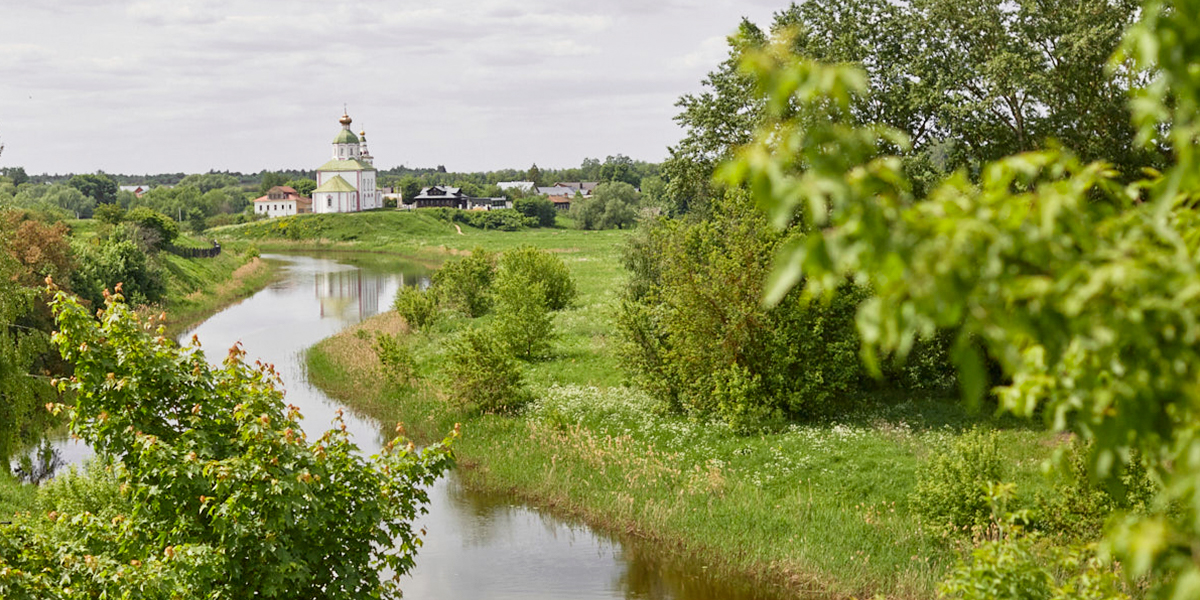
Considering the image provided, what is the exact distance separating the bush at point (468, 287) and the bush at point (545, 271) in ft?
4.43

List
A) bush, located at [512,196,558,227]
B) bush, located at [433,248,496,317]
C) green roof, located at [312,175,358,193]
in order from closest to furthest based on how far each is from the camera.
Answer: bush, located at [433,248,496,317], bush, located at [512,196,558,227], green roof, located at [312,175,358,193]

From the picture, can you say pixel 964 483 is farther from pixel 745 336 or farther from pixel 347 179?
pixel 347 179

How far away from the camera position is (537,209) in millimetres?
138500

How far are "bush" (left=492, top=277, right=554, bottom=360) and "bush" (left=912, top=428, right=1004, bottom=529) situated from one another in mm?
18039

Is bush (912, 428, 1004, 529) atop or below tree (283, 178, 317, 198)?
below

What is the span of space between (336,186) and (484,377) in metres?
121

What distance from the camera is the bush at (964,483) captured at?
1628 centimetres

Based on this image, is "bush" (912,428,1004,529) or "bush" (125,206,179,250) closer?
"bush" (912,428,1004,529)

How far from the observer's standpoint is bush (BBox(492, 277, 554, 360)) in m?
33.2

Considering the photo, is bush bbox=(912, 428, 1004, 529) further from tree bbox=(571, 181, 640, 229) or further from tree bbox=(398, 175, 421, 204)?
tree bbox=(398, 175, 421, 204)

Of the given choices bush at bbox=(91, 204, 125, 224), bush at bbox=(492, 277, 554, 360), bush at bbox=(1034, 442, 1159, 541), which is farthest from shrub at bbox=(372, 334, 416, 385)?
bush at bbox=(91, 204, 125, 224)

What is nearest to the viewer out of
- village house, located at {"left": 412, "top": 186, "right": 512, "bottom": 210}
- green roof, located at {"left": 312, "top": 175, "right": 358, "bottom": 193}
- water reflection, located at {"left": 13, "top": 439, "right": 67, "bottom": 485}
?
water reflection, located at {"left": 13, "top": 439, "right": 67, "bottom": 485}

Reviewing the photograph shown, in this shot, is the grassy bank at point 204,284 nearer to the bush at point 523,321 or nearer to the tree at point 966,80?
the bush at point 523,321

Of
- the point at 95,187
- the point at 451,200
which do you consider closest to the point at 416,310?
the point at 451,200
